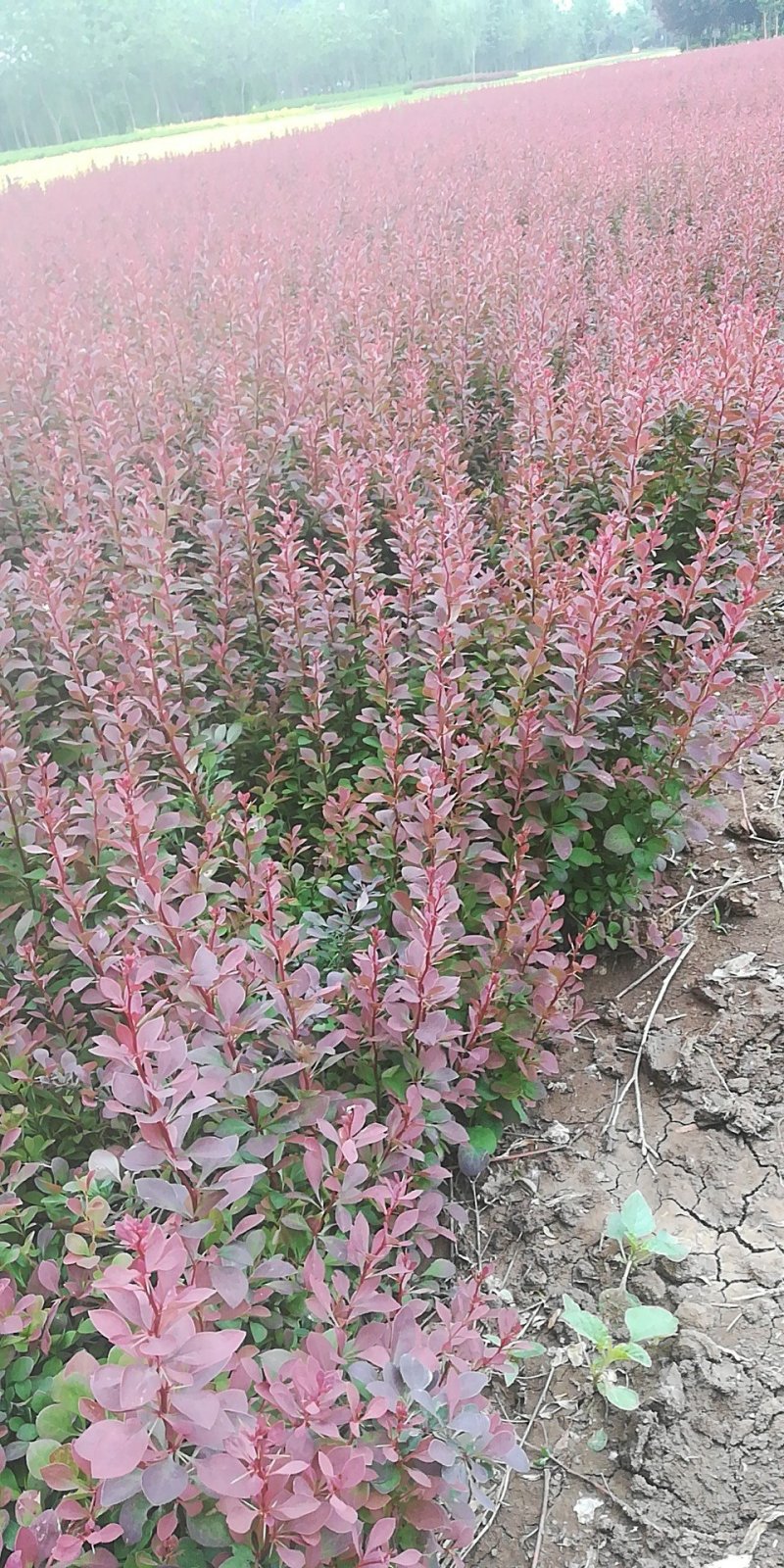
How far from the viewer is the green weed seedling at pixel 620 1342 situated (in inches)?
63.2

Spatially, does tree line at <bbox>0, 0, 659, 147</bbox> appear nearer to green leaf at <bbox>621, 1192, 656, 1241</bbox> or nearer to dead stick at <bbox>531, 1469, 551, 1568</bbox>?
green leaf at <bbox>621, 1192, 656, 1241</bbox>

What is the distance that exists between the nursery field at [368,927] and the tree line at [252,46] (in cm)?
1055

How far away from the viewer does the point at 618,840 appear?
85.1 inches

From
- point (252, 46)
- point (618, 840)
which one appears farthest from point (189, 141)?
point (618, 840)

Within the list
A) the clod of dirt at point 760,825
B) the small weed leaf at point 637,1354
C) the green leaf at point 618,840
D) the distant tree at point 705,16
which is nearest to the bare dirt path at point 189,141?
the distant tree at point 705,16

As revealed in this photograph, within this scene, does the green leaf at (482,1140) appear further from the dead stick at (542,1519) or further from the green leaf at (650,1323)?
the dead stick at (542,1519)

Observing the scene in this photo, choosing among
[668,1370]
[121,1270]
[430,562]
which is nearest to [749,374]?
[430,562]

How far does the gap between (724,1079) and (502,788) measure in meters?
0.82

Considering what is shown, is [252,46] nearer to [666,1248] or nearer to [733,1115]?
[733,1115]

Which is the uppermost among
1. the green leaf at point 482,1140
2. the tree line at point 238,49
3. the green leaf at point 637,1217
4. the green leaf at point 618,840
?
the tree line at point 238,49

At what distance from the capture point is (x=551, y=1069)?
189cm

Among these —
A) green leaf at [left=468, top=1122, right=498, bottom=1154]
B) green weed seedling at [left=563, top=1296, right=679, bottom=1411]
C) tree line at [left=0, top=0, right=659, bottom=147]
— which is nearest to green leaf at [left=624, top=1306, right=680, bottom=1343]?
green weed seedling at [left=563, top=1296, right=679, bottom=1411]

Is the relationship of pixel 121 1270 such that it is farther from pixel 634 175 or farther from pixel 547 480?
pixel 634 175

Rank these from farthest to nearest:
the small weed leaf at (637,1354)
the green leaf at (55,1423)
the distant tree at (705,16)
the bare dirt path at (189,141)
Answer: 1. the distant tree at (705,16)
2. the bare dirt path at (189,141)
3. the small weed leaf at (637,1354)
4. the green leaf at (55,1423)
